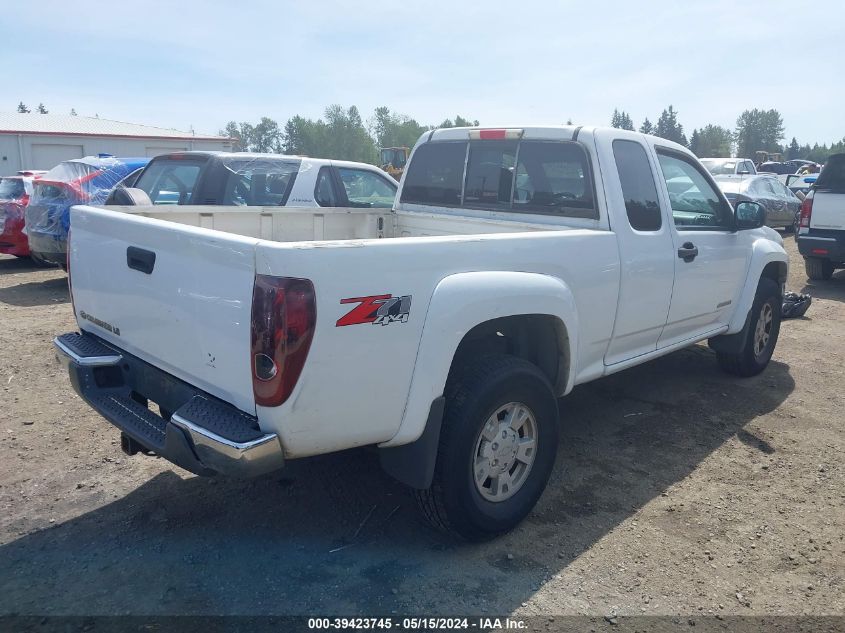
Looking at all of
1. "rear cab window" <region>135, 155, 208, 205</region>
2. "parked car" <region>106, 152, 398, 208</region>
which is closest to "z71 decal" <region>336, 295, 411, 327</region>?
"parked car" <region>106, 152, 398, 208</region>

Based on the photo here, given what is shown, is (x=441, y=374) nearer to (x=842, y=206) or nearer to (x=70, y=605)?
(x=70, y=605)

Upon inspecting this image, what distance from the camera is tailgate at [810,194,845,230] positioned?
10.0 meters

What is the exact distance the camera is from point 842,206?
9969mm

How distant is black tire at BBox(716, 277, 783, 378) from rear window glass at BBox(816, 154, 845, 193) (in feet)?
17.6

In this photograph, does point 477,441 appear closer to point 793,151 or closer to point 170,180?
point 170,180

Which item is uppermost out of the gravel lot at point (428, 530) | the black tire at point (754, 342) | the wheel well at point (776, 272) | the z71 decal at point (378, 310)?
the z71 decal at point (378, 310)

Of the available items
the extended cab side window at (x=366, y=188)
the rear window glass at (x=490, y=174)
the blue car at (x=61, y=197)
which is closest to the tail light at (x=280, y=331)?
the rear window glass at (x=490, y=174)

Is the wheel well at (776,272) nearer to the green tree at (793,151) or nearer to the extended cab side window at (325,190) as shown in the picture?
the extended cab side window at (325,190)

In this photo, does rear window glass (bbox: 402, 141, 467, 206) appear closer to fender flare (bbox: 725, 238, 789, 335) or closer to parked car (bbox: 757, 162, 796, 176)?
fender flare (bbox: 725, 238, 789, 335)

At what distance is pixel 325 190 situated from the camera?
26.9 ft

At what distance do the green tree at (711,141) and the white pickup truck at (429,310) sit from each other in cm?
8868

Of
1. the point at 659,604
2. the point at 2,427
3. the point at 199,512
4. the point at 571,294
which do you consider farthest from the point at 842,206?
the point at 2,427

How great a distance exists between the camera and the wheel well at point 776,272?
584 centimetres

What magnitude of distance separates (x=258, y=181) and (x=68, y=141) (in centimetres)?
2741
